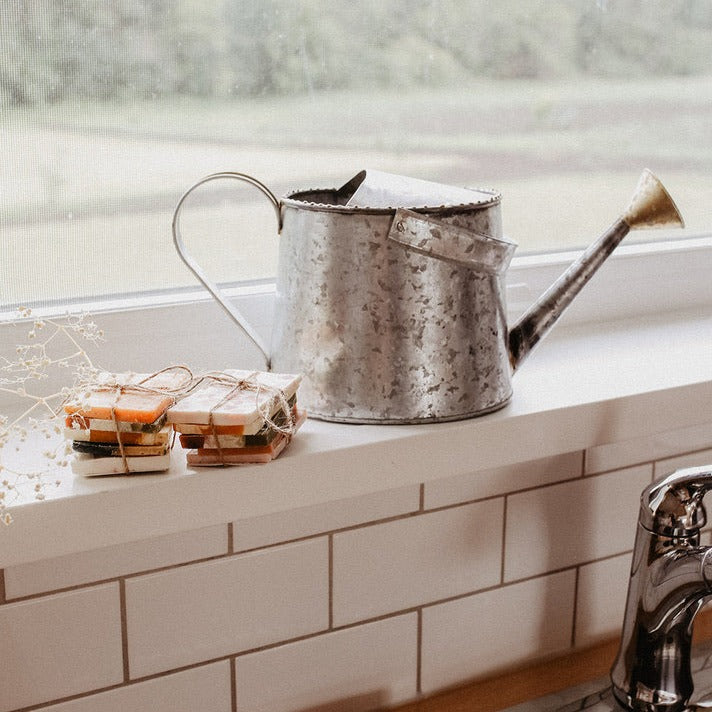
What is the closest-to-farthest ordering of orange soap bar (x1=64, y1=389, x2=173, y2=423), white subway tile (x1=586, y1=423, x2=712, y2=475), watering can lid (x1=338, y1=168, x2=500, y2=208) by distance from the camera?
orange soap bar (x1=64, y1=389, x2=173, y2=423)
watering can lid (x1=338, y1=168, x2=500, y2=208)
white subway tile (x1=586, y1=423, x2=712, y2=475)

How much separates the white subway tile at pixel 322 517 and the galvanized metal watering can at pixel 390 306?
0.11 m

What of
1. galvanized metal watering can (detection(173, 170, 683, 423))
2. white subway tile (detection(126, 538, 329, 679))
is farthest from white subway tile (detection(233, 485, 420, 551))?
galvanized metal watering can (detection(173, 170, 683, 423))

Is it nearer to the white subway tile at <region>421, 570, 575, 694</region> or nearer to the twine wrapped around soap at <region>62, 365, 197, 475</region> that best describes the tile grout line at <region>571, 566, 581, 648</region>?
the white subway tile at <region>421, 570, 575, 694</region>

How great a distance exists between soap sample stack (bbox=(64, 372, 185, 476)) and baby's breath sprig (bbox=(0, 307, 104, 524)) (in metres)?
0.01

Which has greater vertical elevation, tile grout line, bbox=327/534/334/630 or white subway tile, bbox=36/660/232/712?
tile grout line, bbox=327/534/334/630

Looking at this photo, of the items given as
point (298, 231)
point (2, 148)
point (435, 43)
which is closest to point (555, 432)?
point (298, 231)

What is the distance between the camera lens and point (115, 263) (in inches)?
33.8

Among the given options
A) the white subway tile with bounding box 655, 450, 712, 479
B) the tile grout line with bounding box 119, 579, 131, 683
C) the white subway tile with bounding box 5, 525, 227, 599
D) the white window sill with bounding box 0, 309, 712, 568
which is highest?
the white window sill with bounding box 0, 309, 712, 568

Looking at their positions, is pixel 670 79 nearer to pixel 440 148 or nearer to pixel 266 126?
pixel 440 148

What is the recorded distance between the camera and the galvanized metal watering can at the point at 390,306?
2.34 feet

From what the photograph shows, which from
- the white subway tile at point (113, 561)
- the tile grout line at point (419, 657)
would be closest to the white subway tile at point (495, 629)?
the tile grout line at point (419, 657)

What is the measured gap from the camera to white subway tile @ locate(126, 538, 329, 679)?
0.79 metres

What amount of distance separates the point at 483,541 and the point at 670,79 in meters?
0.58

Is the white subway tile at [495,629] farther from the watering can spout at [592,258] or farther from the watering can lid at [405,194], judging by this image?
the watering can lid at [405,194]
